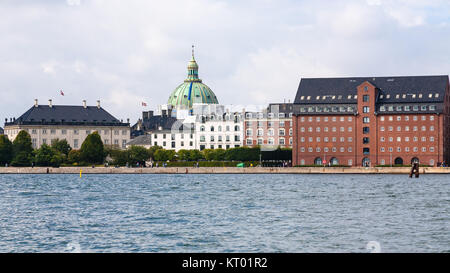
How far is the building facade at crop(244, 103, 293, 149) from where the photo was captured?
150750 mm

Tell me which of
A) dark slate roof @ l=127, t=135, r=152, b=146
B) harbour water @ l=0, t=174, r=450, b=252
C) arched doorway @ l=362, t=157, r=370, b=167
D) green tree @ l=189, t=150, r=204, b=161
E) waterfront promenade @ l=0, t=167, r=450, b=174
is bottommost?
harbour water @ l=0, t=174, r=450, b=252

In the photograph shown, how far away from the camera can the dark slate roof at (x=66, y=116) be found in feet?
558

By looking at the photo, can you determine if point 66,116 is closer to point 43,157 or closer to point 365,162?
point 43,157

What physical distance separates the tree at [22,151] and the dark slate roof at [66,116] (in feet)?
106

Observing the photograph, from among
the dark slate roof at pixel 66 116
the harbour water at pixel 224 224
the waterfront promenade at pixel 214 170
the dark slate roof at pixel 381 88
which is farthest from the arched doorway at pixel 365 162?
the harbour water at pixel 224 224

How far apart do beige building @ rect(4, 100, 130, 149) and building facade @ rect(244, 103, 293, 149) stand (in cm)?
3026

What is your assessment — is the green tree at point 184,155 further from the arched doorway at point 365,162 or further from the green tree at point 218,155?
the arched doorway at point 365,162

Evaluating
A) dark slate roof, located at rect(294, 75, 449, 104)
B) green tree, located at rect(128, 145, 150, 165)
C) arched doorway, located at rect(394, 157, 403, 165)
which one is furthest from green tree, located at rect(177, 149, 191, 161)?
arched doorway, located at rect(394, 157, 403, 165)

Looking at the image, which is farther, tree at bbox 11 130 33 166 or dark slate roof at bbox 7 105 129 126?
dark slate roof at bbox 7 105 129 126

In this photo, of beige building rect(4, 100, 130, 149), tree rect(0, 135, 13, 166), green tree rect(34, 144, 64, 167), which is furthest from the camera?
beige building rect(4, 100, 130, 149)

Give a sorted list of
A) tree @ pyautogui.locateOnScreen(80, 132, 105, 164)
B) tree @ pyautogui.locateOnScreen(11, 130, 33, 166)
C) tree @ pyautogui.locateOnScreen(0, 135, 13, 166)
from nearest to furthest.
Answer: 1. tree @ pyautogui.locateOnScreen(11, 130, 33, 166)
2. tree @ pyautogui.locateOnScreen(0, 135, 13, 166)
3. tree @ pyautogui.locateOnScreen(80, 132, 105, 164)

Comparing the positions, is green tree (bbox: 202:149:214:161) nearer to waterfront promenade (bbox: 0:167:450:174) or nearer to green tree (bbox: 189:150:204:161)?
green tree (bbox: 189:150:204:161)

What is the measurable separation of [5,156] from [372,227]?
352ft
